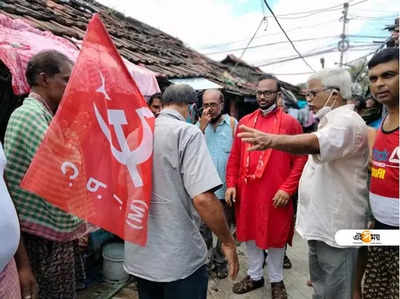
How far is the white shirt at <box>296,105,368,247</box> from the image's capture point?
1.96 meters

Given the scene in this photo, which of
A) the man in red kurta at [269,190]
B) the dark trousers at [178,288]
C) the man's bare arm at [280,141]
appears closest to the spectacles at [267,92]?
the man in red kurta at [269,190]

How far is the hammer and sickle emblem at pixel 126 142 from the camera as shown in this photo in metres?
1.62

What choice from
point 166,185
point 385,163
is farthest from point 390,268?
point 166,185

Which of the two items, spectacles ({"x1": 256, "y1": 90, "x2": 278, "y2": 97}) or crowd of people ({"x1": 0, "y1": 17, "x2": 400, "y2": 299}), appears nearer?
crowd of people ({"x1": 0, "y1": 17, "x2": 400, "y2": 299})

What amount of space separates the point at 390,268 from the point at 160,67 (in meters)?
4.62

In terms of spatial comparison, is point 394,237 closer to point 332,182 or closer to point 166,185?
point 332,182

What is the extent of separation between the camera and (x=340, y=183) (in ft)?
7.05

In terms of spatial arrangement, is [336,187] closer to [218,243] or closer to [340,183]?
[340,183]

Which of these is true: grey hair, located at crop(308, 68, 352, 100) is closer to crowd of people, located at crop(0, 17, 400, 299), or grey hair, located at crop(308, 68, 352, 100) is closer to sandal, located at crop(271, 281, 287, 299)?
crowd of people, located at crop(0, 17, 400, 299)

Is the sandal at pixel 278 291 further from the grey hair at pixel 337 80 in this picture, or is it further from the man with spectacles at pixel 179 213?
the grey hair at pixel 337 80

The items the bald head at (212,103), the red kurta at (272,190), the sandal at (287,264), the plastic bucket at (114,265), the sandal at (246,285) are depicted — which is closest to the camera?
the red kurta at (272,190)

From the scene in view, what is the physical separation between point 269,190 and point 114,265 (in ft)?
6.42

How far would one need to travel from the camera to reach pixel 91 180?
5.21 ft

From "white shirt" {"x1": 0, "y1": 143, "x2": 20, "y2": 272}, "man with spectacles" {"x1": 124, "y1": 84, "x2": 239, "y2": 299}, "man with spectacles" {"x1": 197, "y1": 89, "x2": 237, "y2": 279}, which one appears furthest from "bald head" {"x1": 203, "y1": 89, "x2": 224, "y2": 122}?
"white shirt" {"x1": 0, "y1": 143, "x2": 20, "y2": 272}
